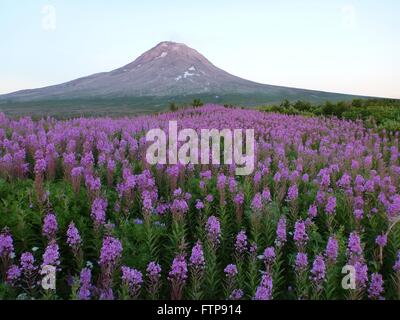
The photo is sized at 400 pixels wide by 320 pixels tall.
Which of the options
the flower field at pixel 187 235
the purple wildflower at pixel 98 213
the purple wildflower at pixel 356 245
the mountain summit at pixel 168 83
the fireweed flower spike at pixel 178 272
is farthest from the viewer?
the mountain summit at pixel 168 83

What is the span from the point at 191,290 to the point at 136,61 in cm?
14736

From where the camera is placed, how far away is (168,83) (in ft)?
436

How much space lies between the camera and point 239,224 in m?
4.91

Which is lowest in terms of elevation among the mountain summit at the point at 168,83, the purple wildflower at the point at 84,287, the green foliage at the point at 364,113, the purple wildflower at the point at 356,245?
the purple wildflower at the point at 84,287

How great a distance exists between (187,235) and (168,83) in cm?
13121

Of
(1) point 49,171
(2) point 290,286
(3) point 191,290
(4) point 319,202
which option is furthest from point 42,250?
(4) point 319,202

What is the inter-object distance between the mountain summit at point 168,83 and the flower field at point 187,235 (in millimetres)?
114114

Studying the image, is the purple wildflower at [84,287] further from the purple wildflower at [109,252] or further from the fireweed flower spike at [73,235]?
the fireweed flower spike at [73,235]

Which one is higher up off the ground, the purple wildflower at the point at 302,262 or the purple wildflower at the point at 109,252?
the purple wildflower at the point at 109,252

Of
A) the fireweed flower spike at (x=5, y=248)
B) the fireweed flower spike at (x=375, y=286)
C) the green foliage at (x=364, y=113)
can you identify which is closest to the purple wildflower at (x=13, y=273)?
the fireweed flower spike at (x=5, y=248)

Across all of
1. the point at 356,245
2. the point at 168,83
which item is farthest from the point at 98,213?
the point at 168,83

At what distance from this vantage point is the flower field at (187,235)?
137 inches

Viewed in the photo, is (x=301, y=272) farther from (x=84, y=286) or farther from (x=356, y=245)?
(x=84, y=286)
